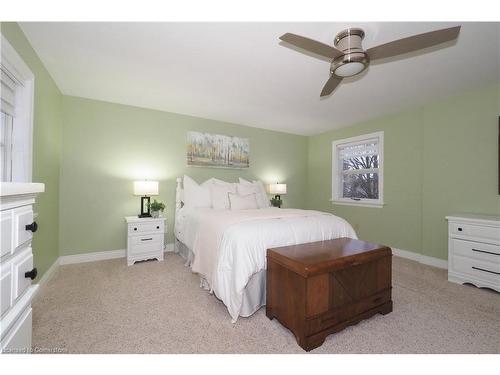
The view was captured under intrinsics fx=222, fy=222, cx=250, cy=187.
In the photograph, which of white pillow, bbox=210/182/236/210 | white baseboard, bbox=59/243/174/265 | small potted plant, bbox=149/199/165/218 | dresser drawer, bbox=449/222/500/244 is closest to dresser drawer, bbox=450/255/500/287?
dresser drawer, bbox=449/222/500/244

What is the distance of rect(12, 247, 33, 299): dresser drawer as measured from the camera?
2.92 ft

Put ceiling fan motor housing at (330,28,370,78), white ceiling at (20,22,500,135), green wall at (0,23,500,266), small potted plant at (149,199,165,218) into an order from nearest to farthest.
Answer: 1. ceiling fan motor housing at (330,28,370,78)
2. white ceiling at (20,22,500,135)
3. green wall at (0,23,500,266)
4. small potted plant at (149,199,165,218)

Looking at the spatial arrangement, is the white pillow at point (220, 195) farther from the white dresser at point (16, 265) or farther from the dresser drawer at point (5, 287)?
the dresser drawer at point (5, 287)

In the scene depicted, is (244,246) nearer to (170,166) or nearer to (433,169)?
(170,166)

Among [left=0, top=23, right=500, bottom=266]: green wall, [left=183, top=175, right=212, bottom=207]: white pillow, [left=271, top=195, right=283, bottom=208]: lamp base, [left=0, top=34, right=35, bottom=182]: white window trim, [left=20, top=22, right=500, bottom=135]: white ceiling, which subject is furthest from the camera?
[left=271, top=195, right=283, bottom=208]: lamp base

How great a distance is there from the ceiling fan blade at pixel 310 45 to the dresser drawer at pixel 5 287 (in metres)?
1.81

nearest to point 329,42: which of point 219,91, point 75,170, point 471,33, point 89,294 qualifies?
point 471,33

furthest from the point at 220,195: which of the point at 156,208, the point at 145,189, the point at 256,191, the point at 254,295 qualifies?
the point at 254,295

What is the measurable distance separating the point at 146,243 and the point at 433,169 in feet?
14.0

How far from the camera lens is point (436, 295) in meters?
2.29

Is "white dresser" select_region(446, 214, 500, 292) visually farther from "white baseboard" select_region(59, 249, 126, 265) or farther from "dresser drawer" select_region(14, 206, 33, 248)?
"white baseboard" select_region(59, 249, 126, 265)

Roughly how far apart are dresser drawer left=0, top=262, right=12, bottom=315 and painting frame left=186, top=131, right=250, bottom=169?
10.3 ft

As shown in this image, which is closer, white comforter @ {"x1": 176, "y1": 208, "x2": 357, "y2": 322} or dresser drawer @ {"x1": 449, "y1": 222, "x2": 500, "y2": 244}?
white comforter @ {"x1": 176, "y1": 208, "x2": 357, "y2": 322}

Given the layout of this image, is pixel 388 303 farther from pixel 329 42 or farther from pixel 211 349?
pixel 329 42
